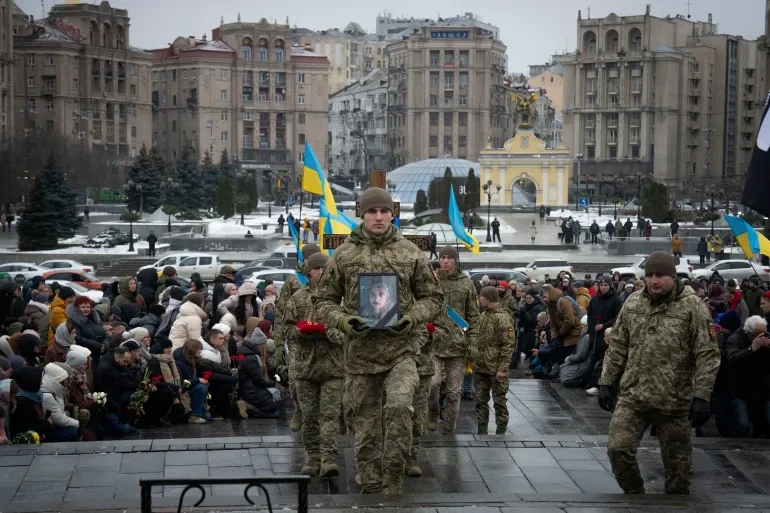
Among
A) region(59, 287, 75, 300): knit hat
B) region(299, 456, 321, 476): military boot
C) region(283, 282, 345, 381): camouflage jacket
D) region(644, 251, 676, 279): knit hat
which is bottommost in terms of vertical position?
region(299, 456, 321, 476): military boot

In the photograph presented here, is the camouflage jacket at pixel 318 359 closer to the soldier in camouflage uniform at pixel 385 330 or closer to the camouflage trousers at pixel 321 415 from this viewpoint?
the camouflage trousers at pixel 321 415

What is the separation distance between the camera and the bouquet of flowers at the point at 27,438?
1077cm

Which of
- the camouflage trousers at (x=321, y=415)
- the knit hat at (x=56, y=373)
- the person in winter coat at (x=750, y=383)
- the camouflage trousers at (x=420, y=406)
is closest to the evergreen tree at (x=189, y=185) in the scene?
the knit hat at (x=56, y=373)

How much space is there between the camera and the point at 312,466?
958 centimetres

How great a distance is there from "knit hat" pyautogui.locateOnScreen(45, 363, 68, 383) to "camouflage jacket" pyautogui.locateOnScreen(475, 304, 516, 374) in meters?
3.63

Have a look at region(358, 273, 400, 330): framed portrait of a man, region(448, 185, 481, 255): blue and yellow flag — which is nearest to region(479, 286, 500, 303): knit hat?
region(358, 273, 400, 330): framed portrait of a man

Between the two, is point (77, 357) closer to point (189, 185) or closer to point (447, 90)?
point (189, 185)

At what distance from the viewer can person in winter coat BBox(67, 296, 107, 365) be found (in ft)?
46.4

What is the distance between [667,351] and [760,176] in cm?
146

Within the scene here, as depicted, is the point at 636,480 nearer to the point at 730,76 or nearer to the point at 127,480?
the point at 127,480

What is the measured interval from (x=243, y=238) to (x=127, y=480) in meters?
42.3

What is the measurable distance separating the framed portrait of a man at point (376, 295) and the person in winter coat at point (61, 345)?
5.53 m

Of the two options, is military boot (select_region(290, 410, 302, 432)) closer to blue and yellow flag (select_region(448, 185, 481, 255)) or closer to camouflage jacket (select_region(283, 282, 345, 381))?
camouflage jacket (select_region(283, 282, 345, 381))

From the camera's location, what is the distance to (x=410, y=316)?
7.89 meters
